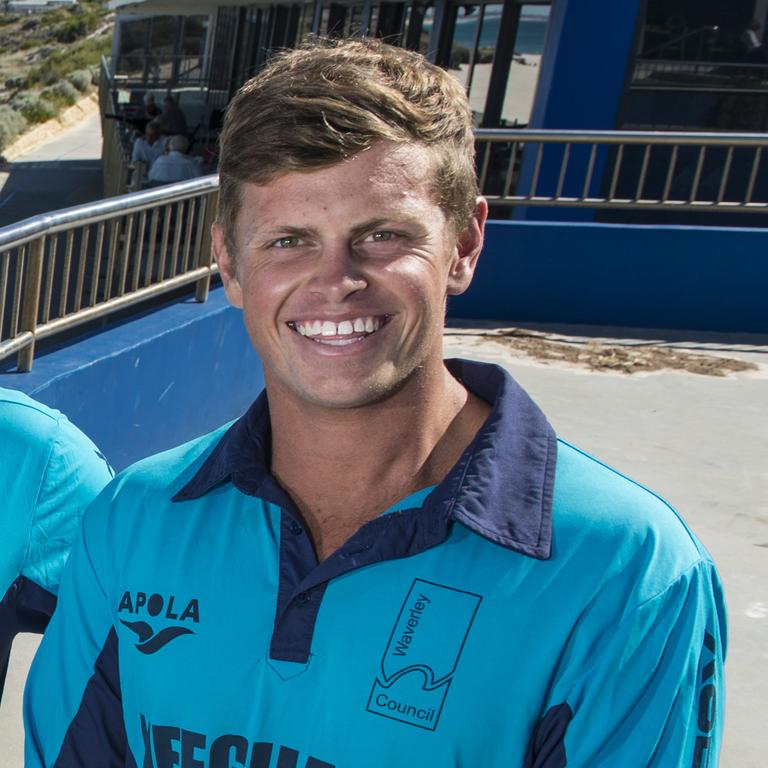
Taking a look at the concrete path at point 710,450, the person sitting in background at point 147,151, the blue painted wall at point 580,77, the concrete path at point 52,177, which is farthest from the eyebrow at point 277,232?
the concrete path at point 52,177

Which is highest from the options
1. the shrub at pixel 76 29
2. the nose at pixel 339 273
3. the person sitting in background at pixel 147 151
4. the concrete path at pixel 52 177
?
the nose at pixel 339 273

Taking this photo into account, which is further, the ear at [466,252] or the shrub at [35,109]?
the shrub at [35,109]

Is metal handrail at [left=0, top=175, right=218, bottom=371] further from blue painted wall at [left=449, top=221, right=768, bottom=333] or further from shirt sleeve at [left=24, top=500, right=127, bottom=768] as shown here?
blue painted wall at [left=449, top=221, right=768, bottom=333]

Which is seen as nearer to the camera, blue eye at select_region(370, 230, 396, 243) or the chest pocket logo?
the chest pocket logo

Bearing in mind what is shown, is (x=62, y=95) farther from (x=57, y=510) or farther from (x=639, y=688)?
(x=639, y=688)

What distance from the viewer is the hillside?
35031mm

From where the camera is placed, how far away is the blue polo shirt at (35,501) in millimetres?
2209

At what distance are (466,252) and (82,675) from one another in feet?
2.79

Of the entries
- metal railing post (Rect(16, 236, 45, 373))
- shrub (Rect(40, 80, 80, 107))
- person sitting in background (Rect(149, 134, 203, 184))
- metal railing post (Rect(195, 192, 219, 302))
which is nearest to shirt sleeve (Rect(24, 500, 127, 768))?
metal railing post (Rect(16, 236, 45, 373))

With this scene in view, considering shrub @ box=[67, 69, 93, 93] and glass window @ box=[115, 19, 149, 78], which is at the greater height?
glass window @ box=[115, 19, 149, 78]

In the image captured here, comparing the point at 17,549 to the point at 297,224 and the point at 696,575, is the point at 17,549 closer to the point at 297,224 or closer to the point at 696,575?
the point at 297,224

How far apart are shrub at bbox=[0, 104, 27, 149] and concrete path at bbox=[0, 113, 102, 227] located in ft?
1.89

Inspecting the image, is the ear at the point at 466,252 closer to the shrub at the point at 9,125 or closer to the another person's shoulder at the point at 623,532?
the another person's shoulder at the point at 623,532

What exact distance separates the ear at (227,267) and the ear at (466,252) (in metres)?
0.32
